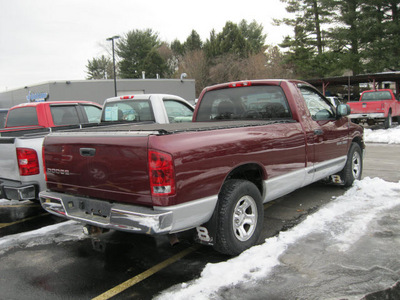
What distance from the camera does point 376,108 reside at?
17719 mm

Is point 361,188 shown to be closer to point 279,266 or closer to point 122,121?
point 279,266

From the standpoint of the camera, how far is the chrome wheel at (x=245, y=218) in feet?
12.2

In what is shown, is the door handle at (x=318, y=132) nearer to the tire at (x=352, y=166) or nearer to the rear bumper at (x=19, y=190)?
the tire at (x=352, y=166)

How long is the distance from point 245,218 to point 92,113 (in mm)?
5429

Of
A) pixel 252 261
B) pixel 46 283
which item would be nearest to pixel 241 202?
pixel 252 261

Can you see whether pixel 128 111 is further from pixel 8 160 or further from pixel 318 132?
pixel 318 132

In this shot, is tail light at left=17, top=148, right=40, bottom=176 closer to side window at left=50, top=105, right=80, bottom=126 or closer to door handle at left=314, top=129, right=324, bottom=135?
side window at left=50, top=105, right=80, bottom=126

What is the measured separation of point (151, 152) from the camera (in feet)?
9.75

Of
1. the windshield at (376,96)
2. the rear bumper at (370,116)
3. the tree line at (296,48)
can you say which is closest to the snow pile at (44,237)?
the rear bumper at (370,116)

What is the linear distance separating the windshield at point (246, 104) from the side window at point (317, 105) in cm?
52

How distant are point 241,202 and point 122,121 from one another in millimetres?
3924

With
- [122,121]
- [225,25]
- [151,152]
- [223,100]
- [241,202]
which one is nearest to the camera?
[151,152]

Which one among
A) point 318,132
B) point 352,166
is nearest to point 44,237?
point 318,132

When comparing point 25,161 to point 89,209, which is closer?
point 89,209
